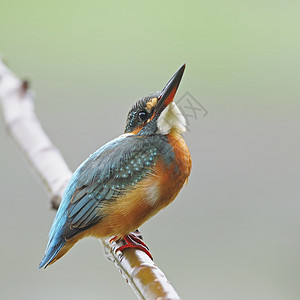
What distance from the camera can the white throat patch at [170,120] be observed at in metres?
Result: 1.44

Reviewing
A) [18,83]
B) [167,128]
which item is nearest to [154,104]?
[167,128]

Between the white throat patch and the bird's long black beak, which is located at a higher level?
the bird's long black beak

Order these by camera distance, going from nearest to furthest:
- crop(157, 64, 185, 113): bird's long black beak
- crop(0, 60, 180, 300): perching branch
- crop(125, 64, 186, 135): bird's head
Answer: crop(0, 60, 180, 300): perching branch, crop(157, 64, 185, 113): bird's long black beak, crop(125, 64, 186, 135): bird's head

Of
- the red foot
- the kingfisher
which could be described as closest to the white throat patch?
the kingfisher

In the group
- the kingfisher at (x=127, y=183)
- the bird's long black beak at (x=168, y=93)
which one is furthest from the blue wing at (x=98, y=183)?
the bird's long black beak at (x=168, y=93)

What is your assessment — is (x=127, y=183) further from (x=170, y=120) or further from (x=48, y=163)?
(x=48, y=163)

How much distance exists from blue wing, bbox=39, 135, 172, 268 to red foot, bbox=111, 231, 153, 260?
97 mm

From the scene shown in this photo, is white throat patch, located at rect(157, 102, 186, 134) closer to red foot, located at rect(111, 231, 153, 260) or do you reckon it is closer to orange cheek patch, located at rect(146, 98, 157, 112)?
orange cheek patch, located at rect(146, 98, 157, 112)

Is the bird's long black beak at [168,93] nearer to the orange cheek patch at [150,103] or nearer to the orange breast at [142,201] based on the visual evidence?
the orange cheek patch at [150,103]

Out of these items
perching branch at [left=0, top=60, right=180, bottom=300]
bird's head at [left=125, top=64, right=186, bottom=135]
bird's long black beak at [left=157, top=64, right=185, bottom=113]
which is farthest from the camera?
bird's head at [left=125, top=64, right=186, bottom=135]

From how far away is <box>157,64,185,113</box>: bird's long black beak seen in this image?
1.32m

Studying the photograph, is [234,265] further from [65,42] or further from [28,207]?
[65,42]

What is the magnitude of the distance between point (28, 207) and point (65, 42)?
0.99 m

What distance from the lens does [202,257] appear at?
2.13m
